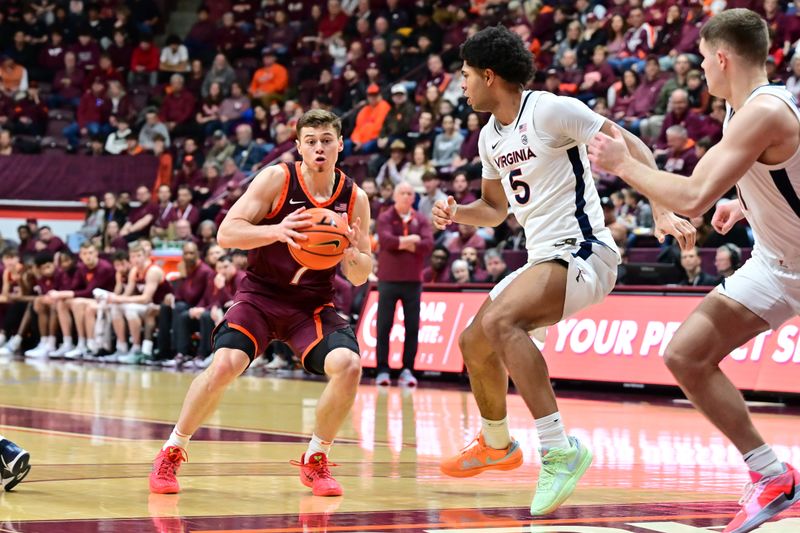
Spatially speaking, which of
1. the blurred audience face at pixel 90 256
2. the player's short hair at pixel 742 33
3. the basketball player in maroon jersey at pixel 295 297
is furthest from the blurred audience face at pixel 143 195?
the player's short hair at pixel 742 33

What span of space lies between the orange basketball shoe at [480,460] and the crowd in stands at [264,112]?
662cm

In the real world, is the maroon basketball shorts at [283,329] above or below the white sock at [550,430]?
above

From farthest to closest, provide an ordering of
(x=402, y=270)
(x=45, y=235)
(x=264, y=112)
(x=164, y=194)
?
1. (x=264, y=112)
2. (x=45, y=235)
3. (x=164, y=194)
4. (x=402, y=270)

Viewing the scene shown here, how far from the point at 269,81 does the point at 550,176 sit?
18225 millimetres

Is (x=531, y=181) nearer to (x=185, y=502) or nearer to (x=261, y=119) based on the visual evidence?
(x=185, y=502)

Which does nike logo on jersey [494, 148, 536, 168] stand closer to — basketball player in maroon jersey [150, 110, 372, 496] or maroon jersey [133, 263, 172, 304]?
basketball player in maroon jersey [150, 110, 372, 496]

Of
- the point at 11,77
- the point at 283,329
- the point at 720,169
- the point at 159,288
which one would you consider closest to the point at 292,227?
the point at 283,329

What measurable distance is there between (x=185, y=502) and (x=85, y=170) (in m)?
18.2

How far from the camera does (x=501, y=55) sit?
5598mm

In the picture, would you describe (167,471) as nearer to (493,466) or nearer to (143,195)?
(493,466)

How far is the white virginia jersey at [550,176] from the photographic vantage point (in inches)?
214

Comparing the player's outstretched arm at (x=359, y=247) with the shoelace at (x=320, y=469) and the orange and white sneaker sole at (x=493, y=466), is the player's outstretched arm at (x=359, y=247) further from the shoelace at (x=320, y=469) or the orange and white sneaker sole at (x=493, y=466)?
the orange and white sneaker sole at (x=493, y=466)

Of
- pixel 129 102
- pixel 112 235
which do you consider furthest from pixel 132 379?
pixel 129 102

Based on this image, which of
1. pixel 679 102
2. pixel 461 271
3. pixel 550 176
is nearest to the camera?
pixel 550 176
